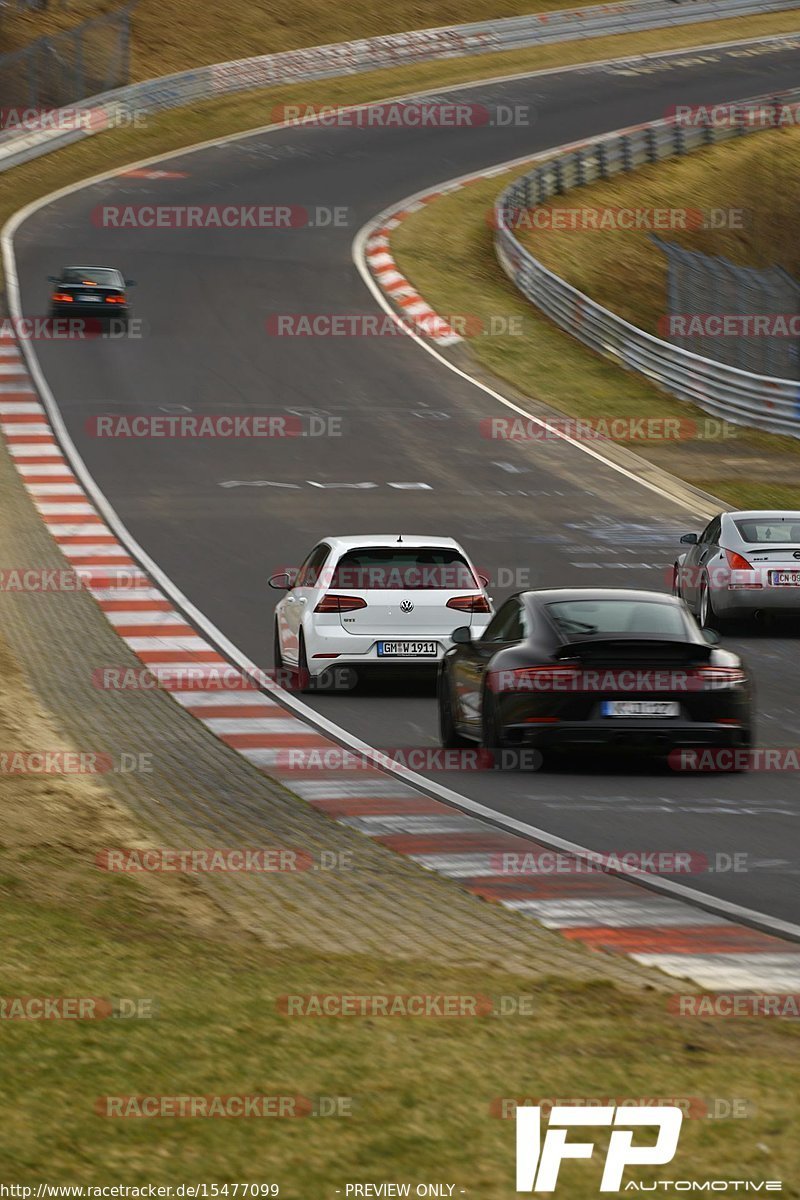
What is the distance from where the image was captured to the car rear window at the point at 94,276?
44378mm

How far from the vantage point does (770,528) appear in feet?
74.1

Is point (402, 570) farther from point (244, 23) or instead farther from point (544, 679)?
point (244, 23)

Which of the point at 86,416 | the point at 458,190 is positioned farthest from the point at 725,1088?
→ the point at 458,190

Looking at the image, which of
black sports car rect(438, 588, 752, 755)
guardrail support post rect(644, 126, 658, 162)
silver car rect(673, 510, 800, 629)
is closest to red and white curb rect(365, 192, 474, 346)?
guardrail support post rect(644, 126, 658, 162)

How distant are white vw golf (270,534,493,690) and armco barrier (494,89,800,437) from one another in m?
19.7

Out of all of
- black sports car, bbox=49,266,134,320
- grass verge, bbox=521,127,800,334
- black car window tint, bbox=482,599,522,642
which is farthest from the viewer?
grass verge, bbox=521,127,800,334

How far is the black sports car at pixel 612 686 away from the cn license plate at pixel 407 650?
3517 millimetres

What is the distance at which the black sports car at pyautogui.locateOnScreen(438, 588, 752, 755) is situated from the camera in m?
14.3

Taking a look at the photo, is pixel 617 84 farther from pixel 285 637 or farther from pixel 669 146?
pixel 285 637

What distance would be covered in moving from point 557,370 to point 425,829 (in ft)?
98.1

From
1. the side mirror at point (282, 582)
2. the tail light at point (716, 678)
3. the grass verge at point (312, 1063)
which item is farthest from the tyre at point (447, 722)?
the grass verge at point (312, 1063)

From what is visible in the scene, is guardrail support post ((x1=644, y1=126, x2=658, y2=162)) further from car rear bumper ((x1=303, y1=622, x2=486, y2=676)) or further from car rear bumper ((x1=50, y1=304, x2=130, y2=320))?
car rear bumper ((x1=303, y1=622, x2=486, y2=676))

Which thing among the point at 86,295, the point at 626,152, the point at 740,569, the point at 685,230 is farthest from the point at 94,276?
the point at 740,569

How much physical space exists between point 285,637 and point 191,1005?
12055mm
